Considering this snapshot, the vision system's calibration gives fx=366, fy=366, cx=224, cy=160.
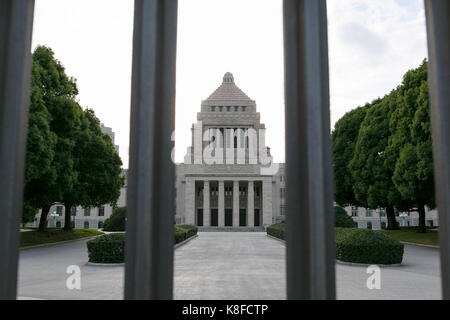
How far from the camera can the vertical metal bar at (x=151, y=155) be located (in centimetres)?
290

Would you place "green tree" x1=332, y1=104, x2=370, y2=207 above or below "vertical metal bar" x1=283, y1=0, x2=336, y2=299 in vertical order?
above

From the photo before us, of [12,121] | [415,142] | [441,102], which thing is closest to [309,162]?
[441,102]

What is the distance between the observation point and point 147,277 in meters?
2.87

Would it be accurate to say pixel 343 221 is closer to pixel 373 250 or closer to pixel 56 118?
pixel 373 250

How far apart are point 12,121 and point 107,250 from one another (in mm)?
11970

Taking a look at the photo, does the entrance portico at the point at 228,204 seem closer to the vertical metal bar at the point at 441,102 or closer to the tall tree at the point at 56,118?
the tall tree at the point at 56,118

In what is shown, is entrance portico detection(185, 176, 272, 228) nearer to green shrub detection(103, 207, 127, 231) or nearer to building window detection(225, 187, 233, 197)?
building window detection(225, 187, 233, 197)

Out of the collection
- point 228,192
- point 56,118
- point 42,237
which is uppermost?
point 56,118

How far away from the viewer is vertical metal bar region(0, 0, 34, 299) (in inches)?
116

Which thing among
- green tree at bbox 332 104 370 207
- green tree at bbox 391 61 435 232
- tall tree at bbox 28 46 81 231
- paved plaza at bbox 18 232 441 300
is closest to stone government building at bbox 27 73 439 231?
green tree at bbox 332 104 370 207

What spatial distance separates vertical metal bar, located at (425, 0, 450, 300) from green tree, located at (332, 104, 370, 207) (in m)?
34.4

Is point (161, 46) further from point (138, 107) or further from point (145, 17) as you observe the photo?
point (138, 107)

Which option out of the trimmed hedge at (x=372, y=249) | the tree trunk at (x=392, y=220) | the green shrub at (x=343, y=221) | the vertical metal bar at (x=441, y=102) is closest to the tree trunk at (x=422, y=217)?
the tree trunk at (x=392, y=220)

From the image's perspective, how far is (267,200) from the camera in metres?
60.4
